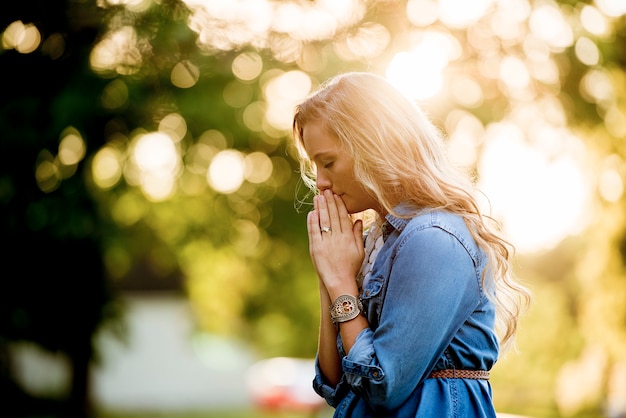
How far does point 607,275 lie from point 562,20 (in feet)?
14.5

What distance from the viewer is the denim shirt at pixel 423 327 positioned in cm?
215

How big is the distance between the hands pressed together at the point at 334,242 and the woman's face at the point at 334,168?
0.09 ft

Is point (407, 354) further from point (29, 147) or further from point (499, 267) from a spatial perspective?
point (29, 147)

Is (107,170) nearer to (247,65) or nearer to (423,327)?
(247,65)

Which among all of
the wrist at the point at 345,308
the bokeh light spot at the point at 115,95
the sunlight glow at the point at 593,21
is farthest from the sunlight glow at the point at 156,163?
the wrist at the point at 345,308

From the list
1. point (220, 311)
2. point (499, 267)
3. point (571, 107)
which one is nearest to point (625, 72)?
point (571, 107)

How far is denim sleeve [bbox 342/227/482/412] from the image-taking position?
2141mm

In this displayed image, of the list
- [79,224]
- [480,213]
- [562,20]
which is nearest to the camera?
[480,213]

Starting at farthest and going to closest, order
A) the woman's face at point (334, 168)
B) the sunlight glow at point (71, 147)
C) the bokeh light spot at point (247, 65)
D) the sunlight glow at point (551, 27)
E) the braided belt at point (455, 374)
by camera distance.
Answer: the sunlight glow at point (71, 147) < the sunlight glow at point (551, 27) < the bokeh light spot at point (247, 65) < the woman's face at point (334, 168) < the braided belt at point (455, 374)

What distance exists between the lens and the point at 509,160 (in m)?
10.7

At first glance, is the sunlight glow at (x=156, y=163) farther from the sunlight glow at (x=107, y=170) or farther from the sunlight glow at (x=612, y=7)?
the sunlight glow at (x=612, y=7)

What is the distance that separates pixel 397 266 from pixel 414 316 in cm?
14

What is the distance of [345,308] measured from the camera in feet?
7.73

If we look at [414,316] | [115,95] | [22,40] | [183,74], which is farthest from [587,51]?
[414,316]
